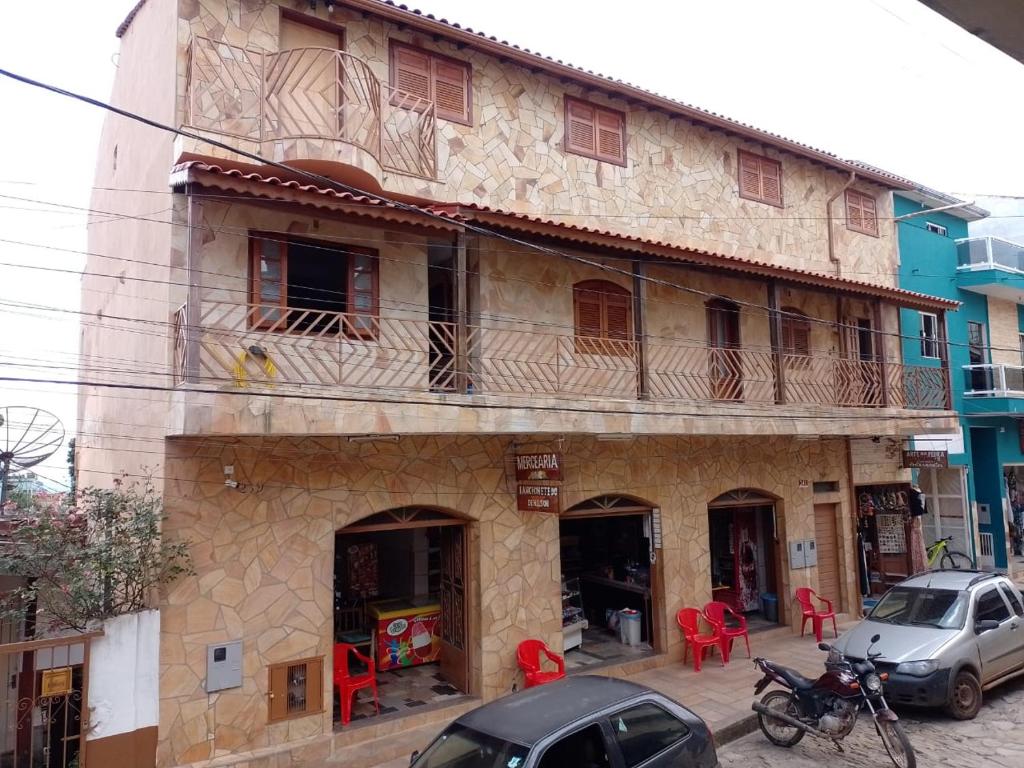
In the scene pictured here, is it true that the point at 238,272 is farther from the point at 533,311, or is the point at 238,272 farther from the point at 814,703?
the point at 814,703

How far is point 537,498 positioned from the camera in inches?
391

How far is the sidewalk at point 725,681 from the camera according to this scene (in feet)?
29.5

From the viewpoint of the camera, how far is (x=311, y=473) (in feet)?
28.7

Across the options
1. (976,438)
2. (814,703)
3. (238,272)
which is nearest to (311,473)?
(238,272)

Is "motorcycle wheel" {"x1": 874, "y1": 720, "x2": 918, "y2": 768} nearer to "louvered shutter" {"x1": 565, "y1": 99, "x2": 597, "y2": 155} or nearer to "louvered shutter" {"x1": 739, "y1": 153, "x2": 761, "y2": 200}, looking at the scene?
"louvered shutter" {"x1": 565, "y1": 99, "x2": 597, "y2": 155}

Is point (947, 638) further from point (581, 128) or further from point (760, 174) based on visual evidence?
point (760, 174)

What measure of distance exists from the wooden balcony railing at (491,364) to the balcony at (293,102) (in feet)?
6.91

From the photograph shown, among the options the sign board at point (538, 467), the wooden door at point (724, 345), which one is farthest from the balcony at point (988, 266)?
the sign board at point (538, 467)

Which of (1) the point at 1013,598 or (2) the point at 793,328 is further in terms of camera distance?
(2) the point at 793,328

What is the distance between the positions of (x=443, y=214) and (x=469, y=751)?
233 inches

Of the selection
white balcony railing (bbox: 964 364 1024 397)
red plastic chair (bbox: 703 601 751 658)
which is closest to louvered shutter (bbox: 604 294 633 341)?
red plastic chair (bbox: 703 601 751 658)

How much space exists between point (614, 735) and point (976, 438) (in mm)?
20343

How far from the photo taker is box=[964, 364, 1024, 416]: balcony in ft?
64.3

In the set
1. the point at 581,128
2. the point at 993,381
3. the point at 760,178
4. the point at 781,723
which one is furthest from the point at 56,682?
the point at 993,381
